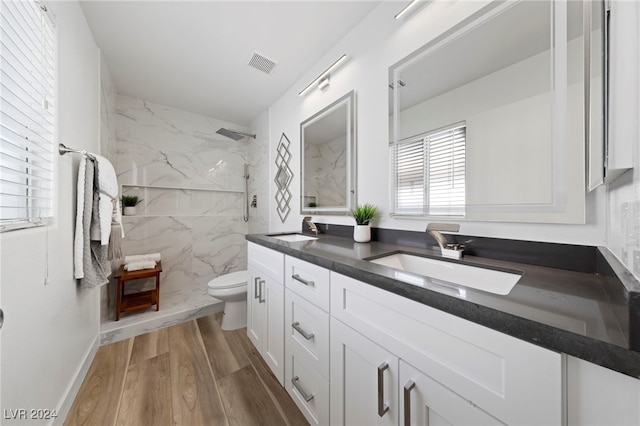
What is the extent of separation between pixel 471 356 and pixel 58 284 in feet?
5.73

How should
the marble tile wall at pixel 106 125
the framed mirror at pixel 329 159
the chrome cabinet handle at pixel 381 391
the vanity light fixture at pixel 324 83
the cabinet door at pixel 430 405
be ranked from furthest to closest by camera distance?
the marble tile wall at pixel 106 125
the vanity light fixture at pixel 324 83
the framed mirror at pixel 329 159
the chrome cabinet handle at pixel 381 391
the cabinet door at pixel 430 405

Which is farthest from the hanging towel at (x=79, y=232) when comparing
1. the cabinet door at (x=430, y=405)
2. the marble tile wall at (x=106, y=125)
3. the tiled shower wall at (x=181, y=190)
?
the cabinet door at (x=430, y=405)

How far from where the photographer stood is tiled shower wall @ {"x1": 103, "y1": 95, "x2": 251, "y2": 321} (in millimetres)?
2391

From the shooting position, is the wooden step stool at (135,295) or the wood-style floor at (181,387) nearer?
the wood-style floor at (181,387)

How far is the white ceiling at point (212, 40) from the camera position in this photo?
136 centimetres

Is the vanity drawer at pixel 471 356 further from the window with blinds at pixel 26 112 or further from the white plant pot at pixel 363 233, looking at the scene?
the window with blinds at pixel 26 112

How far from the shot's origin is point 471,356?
1.64 feet

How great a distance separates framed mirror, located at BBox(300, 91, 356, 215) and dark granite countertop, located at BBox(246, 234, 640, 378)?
0.93 meters

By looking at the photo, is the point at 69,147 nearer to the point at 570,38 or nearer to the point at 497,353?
the point at 497,353

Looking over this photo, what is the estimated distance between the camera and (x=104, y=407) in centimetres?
117

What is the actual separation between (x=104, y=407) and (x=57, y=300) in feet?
2.11

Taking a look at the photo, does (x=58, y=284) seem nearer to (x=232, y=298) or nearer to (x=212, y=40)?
(x=232, y=298)

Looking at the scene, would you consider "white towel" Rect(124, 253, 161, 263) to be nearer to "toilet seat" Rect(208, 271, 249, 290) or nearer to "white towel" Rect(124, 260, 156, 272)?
"white towel" Rect(124, 260, 156, 272)

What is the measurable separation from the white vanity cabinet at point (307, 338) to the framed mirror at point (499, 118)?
0.64m
